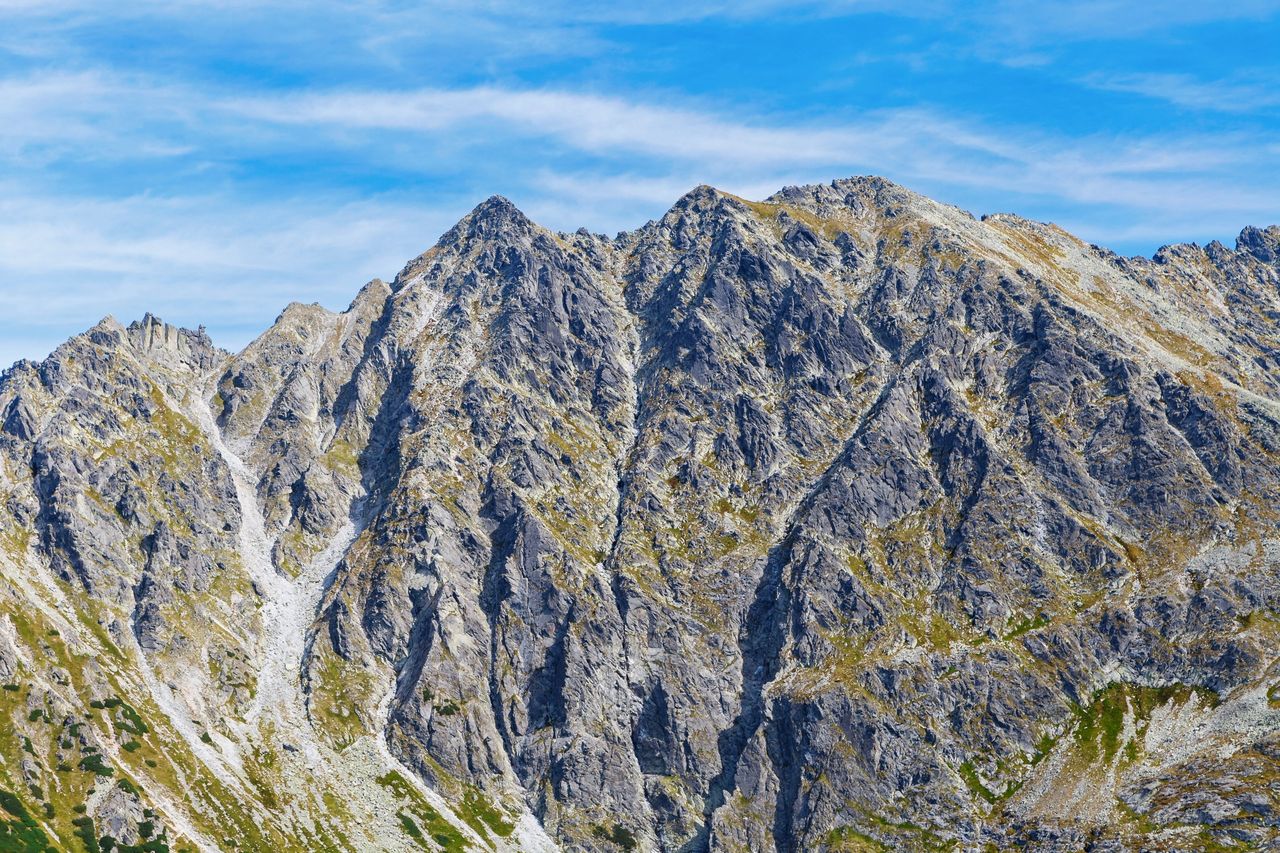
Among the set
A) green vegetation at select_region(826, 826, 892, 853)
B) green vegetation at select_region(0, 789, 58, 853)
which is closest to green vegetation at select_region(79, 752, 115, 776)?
green vegetation at select_region(0, 789, 58, 853)

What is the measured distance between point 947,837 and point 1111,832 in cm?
3046

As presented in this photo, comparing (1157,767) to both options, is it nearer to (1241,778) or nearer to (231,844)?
(1241,778)

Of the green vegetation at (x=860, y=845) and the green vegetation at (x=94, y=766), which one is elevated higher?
the green vegetation at (x=94, y=766)

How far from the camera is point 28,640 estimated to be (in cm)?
19962

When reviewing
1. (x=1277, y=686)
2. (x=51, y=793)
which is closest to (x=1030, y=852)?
(x=1277, y=686)

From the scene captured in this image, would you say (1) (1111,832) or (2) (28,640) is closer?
(1) (1111,832)

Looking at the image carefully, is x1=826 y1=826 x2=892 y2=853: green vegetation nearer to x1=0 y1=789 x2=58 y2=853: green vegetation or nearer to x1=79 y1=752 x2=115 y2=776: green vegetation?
x1=79 y1=752 x2=115 y2=776: green vegetation

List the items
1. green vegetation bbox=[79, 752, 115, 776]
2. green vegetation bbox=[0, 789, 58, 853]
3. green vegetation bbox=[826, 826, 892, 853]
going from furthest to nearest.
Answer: green vegetation bbox=[826, 826, 892, 853]
green vegetation bbox=[79, 752, 115, 776]
green vegetation bbox=[0, 789, 58, 853]

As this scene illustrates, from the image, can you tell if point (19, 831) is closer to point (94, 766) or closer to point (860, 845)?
point (94, 766)

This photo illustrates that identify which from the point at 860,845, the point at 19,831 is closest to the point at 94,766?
the point at 19,831

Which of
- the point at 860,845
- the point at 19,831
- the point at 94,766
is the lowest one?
the point at 860,845

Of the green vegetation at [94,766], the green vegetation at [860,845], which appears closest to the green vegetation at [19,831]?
the green vegetation at [94,766]

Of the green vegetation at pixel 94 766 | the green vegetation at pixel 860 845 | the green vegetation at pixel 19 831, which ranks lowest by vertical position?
the green vegetation at pixel 860 845

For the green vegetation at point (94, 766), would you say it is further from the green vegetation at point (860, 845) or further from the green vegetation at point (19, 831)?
the green vegetation at point (860, 845)
